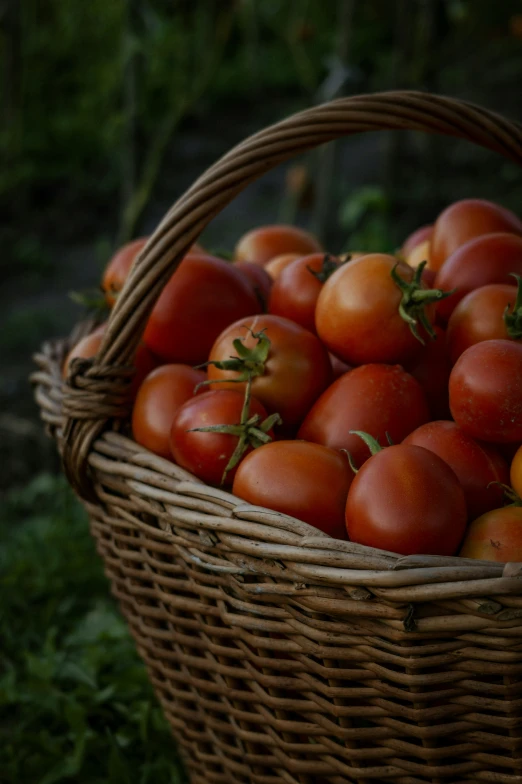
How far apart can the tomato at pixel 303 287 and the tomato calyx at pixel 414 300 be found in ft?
0.58

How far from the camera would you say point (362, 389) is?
1.03 m

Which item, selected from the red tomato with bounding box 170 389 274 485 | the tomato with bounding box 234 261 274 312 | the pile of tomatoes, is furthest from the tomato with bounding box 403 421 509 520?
the tomato with bounding box 234 261 274 312

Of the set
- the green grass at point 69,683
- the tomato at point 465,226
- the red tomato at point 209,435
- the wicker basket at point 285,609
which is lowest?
the green grass at point 69,683

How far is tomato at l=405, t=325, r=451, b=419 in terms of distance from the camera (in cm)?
114

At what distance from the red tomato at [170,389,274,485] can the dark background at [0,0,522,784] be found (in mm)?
580

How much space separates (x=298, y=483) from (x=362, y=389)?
18 cm

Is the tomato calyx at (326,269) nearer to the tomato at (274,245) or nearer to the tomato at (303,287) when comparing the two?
the tomato at (303,287)

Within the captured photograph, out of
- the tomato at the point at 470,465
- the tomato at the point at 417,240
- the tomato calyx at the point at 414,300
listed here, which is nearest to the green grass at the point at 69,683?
the tomato at the point at 470,465

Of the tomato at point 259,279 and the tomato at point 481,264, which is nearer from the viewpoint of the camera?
the tomato at point 481,264

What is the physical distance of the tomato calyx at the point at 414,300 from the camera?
1018mm

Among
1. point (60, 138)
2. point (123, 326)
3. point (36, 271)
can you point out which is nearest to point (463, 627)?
point (123, 326)

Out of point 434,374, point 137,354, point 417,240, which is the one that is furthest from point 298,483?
point 417,240

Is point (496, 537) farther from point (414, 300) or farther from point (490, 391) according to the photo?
point (414, 300)

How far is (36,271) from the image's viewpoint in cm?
408
